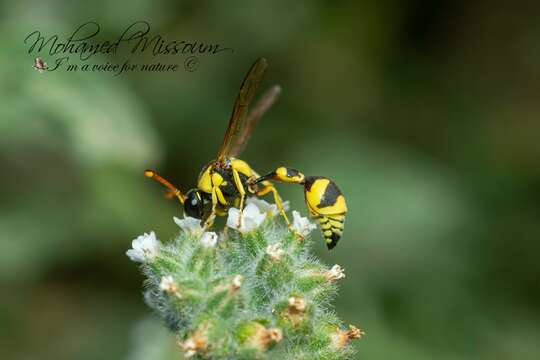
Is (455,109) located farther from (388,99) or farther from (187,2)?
(187,2)

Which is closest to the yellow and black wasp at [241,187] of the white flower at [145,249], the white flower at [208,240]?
the white flower at [208,240]

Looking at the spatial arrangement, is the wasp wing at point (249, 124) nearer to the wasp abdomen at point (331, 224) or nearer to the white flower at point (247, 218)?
the white flower at point (247, 218)

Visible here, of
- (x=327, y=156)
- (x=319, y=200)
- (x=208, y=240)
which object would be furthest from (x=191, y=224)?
(x=327, y=156)

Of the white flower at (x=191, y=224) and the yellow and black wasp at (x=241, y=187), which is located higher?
the yellow and black wasp at (x=241, y=187)

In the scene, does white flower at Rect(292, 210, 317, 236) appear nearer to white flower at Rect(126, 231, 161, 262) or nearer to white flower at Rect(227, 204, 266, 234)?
white flower at Rect(227, 204, 266, 234)

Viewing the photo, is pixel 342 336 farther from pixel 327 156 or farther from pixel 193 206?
pixel 327 156

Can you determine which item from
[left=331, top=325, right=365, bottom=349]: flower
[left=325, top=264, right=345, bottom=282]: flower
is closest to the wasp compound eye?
[left=325, top=264, right=345, bottom=282]: flower
